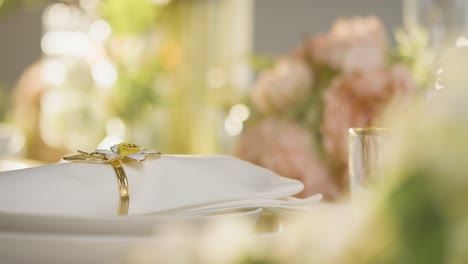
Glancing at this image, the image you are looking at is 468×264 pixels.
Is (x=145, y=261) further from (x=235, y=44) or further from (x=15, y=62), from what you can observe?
(x=15, y=62)

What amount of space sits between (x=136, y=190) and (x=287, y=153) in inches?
14.2

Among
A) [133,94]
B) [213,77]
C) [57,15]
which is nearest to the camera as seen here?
[133,94]

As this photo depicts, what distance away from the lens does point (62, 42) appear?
21.4 feet

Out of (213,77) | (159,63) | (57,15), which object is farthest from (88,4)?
(57,15)

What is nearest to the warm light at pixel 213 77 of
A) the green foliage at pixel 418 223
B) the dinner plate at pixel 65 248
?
the dinner plate at pixel 65 248

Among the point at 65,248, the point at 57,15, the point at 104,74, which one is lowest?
the point at 65,248

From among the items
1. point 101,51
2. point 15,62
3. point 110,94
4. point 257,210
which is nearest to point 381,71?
point 257,210

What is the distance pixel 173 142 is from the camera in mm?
3404

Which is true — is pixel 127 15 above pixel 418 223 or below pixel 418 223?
above

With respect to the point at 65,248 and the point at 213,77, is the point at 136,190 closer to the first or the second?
the point at 65,248

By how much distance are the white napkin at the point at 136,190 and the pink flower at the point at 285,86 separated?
392 mm

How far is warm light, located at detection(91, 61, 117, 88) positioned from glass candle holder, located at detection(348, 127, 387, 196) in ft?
6.53

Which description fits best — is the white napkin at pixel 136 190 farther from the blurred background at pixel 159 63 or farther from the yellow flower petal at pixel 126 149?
the blurred background at pixel 159 63

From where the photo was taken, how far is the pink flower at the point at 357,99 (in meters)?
0.73
